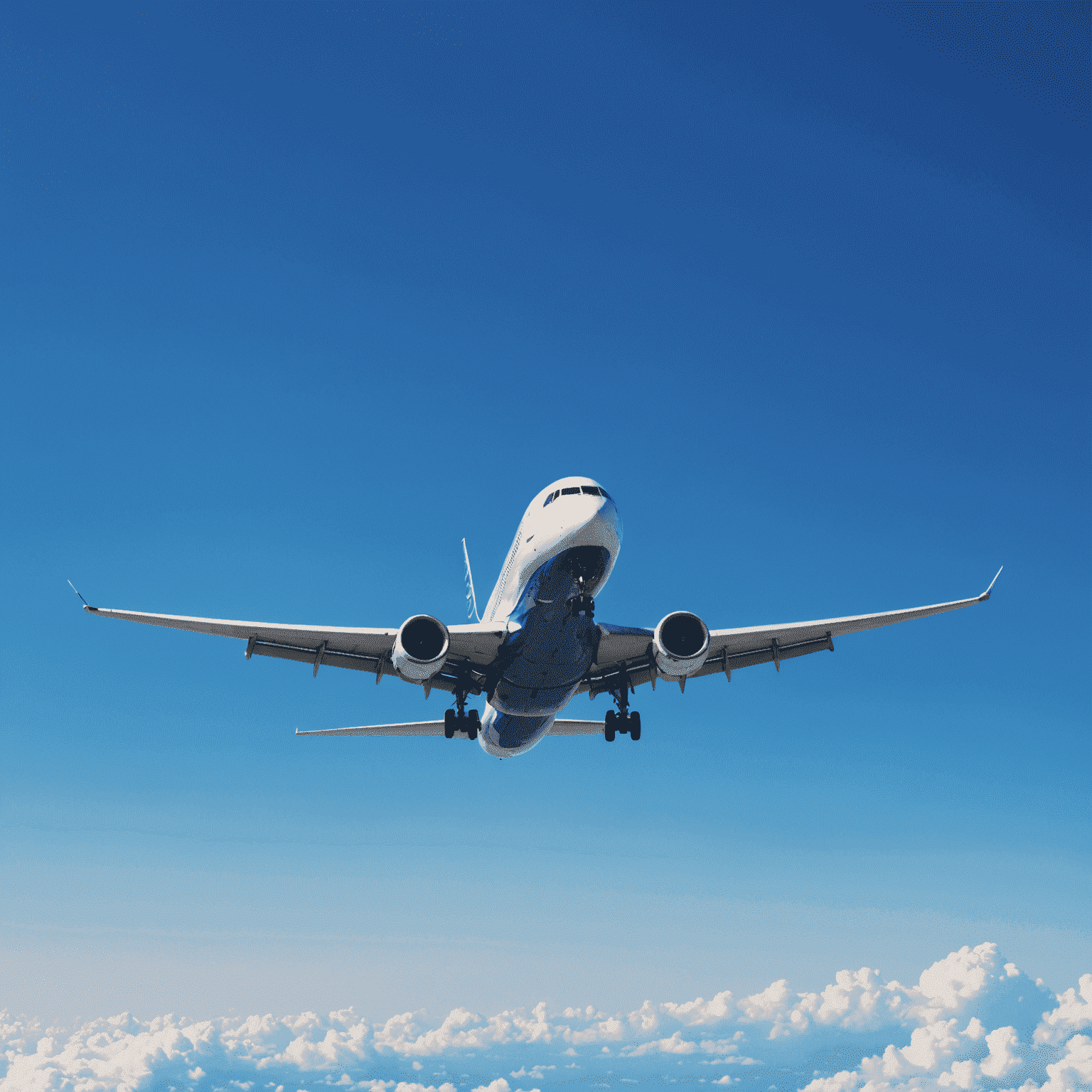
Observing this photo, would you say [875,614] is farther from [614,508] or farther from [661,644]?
[614,508]

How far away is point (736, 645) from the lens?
3203 cm

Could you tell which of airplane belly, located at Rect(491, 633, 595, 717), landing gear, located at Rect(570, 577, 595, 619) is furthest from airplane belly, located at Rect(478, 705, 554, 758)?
landing gear, located at Rect(570, 577, 595, 619)

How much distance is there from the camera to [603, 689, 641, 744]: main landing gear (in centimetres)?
3269

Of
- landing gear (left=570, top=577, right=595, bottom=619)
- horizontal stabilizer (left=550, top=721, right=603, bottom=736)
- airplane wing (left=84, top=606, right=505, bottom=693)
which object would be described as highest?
horizontal stabilizer (left=550, top=721, right=603, bottom=736)

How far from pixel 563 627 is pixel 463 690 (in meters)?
5.20

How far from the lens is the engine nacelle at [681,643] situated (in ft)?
93.0

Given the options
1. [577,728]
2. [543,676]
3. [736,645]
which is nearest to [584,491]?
[543,676]

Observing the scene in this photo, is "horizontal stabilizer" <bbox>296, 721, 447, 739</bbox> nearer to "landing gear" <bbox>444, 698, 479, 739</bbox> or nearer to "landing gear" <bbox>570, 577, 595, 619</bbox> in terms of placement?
"landing gear" <bbox>444, 698, 479, 739</bbox>

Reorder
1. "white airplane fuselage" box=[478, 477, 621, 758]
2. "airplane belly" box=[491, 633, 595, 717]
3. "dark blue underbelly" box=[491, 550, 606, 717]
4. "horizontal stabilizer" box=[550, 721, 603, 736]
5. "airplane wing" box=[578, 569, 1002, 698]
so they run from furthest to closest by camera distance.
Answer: "horizontal stabilizer" box=[550, 721, 603, 736] < "airplane wing" box=[578, 569, 1002, 698] < "airplane belly" box=[491, 633, 595, 717] < "dark blue underbelly" box=[491, 550, 606, 717] < "white airplane fuselage" box=[478, 477, 621, 758]

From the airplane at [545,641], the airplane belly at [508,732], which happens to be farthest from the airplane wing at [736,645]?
the airplane belly at [508,732]

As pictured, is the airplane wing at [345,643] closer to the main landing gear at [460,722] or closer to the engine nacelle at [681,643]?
the main landing gear at [460,722]

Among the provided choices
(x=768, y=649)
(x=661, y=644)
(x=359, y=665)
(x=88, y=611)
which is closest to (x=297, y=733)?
(x=359, y=665)

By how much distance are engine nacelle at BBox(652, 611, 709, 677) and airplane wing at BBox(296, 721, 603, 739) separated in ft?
25.0

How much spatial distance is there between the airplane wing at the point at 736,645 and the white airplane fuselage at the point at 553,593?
5.34ft
